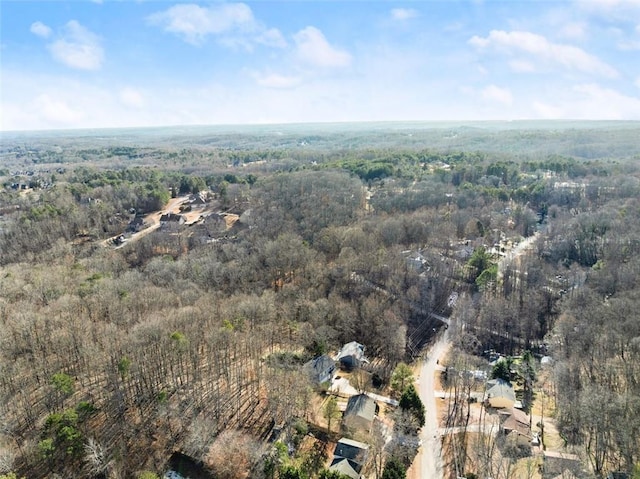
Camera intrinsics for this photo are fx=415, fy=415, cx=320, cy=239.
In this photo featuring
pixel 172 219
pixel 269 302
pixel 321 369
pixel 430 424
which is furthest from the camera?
pixel 172 219

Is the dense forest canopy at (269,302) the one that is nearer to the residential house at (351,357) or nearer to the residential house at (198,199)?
the residential house at (198,199)

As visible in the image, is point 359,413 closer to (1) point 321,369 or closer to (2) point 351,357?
(1) point 321,369

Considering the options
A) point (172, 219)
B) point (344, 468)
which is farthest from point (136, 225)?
point (344, 468)

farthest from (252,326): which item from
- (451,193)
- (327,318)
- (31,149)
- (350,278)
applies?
(31,149)

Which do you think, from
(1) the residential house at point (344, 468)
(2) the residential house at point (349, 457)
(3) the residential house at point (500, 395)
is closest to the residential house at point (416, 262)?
(3) the residential house at point (500, 395)

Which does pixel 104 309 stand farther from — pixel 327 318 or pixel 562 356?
pixel 562 356

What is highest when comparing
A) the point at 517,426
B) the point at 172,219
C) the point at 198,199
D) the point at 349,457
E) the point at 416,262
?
the point at 198,199

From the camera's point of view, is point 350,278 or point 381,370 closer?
point 381,370
